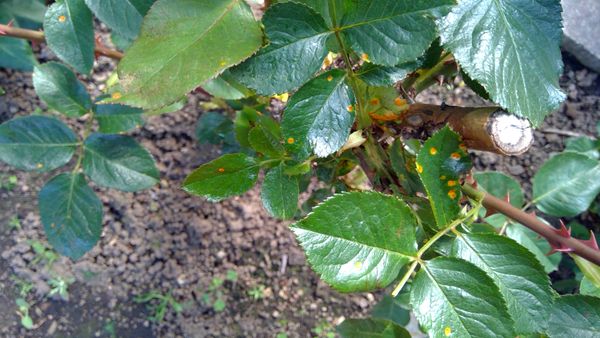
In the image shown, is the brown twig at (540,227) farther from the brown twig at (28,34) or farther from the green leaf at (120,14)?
the brown twig at (28,34)

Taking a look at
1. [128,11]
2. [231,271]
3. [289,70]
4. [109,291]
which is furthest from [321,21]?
[109,291]

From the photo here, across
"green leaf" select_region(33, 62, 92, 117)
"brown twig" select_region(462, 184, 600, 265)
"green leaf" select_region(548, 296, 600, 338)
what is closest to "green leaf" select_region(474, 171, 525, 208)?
"brown twig" select_region(462, 184, 600, 265)

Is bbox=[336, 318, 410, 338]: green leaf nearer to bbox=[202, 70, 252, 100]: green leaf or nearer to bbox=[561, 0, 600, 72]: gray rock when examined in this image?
bbox=[202, 70, 252, 100]: green leaf

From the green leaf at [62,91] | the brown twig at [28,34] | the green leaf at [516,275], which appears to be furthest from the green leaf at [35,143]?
the green leaf at [516,275]

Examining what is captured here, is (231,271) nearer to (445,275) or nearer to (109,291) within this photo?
(109,291)

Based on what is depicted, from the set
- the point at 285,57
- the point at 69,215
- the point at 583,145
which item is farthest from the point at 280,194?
the point at 583,145

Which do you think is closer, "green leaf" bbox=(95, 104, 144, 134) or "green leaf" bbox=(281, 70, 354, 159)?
"green leaf" bbox=(281, 70, 354, 159)

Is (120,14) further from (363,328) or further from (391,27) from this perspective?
(363,328)

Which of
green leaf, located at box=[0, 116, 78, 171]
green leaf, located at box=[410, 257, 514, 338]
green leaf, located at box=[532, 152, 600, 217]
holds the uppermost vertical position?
green leaf, located at box=[410, 257, 514, 338]
